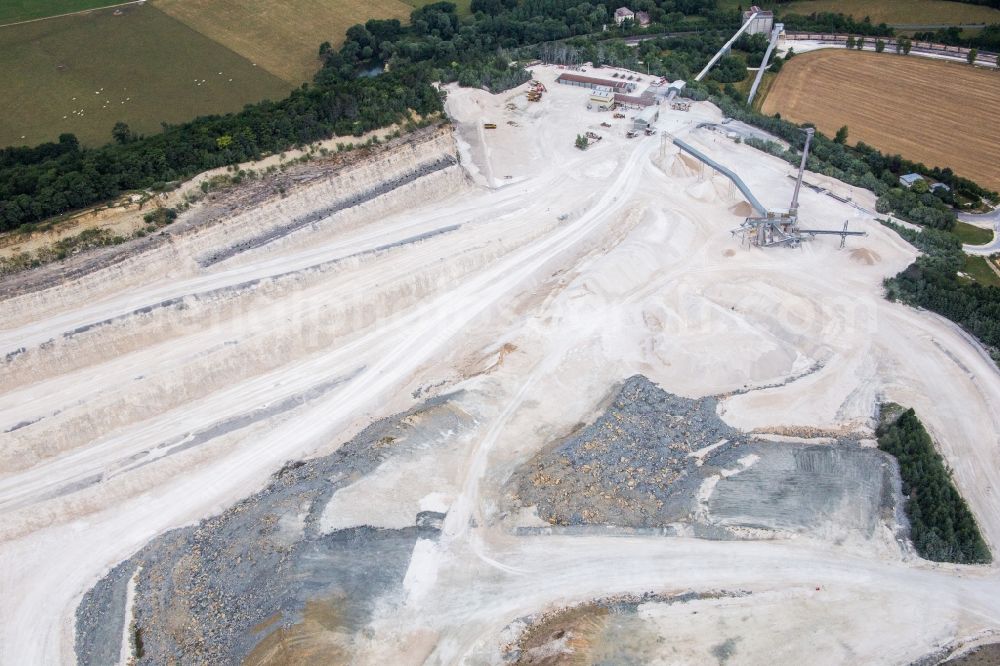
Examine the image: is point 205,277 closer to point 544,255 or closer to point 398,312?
point 398,312

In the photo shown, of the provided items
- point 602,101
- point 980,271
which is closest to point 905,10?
point 602,101

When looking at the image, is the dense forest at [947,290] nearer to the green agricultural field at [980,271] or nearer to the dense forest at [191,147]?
the green agricultural field at [980,271]

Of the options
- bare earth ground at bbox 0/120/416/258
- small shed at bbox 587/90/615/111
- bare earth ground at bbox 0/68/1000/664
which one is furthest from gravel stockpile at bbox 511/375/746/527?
small shed at bbox 587/90/615/111

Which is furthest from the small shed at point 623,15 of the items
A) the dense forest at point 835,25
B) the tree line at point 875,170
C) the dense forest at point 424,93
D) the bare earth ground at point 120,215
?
the bare earth ground at point 120,215

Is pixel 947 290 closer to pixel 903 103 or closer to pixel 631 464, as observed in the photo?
pixel 631 464

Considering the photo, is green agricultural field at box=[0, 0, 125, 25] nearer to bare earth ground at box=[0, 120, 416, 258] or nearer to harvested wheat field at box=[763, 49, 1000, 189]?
bare earth ground at box=[0, 120, 416, 258]

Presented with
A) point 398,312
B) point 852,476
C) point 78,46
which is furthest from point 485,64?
point 852,476
